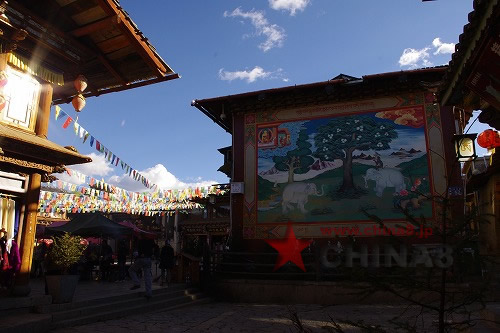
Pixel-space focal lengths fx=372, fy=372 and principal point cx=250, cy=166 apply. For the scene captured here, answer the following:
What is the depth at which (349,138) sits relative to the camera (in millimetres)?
13711

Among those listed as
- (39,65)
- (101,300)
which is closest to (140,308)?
(101,300)

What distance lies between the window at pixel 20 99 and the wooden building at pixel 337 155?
25.7ft

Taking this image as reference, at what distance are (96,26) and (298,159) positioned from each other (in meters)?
8.49

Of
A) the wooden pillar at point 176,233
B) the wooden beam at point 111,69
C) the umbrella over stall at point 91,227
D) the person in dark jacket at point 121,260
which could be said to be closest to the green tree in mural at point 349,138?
the wooden beam at point 111,69

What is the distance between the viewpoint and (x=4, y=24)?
709cm

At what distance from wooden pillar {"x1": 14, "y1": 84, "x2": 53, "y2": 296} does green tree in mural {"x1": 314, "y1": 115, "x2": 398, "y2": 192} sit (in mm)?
9117

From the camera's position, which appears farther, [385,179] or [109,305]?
[385,179]

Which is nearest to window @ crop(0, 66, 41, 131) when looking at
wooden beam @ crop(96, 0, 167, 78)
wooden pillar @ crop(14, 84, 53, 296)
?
wooden pillar @ crop(14, 84, 53, 296)

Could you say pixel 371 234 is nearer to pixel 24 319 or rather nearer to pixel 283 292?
pixel 283 292

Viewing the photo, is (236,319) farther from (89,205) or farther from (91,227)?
(89,205)

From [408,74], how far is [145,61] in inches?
352

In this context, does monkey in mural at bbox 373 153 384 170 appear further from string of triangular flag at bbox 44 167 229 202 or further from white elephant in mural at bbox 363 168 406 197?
string of triangular flag at bbox 44 167 229 202

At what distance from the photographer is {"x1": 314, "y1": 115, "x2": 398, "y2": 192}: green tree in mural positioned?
1335 cm

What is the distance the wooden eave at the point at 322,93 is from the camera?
1303cm
